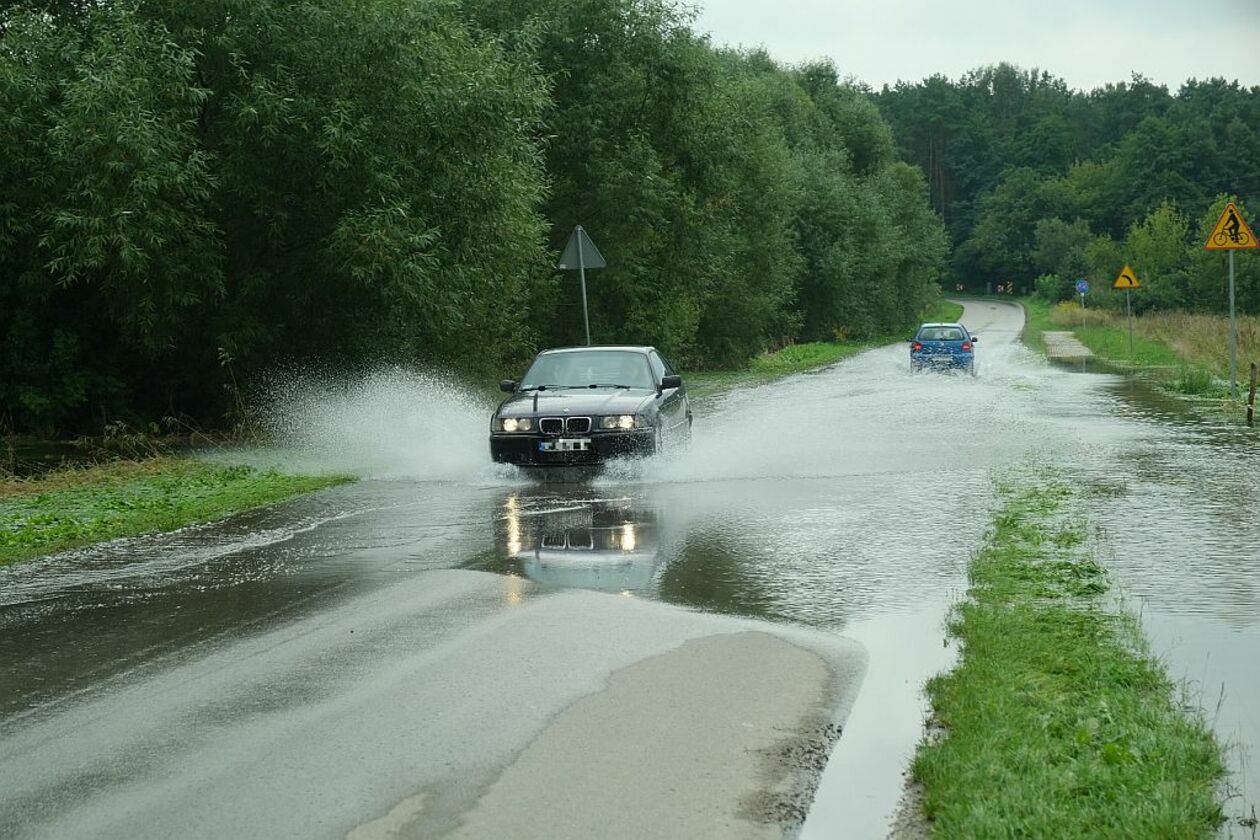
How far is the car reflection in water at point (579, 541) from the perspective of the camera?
979 cm

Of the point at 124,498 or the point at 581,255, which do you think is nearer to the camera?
the point at 124,498

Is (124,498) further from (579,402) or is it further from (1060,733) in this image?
(1060,733)

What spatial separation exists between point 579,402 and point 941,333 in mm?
24285

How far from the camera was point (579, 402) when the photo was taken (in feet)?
52.0

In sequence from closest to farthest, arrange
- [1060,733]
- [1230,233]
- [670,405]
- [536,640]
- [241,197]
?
[1060,733] → [536,640] → [670,405] → [241,197] → [1230,233]

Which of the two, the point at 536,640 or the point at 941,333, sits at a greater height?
the point at 941,333

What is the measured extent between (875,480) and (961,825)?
403 inches

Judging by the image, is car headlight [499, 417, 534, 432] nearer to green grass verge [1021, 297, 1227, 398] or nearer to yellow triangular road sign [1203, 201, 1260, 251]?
yellow triangular road sign [1203, 201, 1260, 251]

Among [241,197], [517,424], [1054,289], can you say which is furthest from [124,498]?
[1054,289]

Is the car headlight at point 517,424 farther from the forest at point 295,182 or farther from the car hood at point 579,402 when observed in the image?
the forest at point 295,182

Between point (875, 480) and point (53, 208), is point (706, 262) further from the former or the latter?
point (875, 480)

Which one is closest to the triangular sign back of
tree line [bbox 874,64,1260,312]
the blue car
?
the blue car

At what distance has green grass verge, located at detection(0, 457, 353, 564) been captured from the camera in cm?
1241

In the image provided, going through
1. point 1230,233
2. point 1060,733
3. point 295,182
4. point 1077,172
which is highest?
point 1077,172
